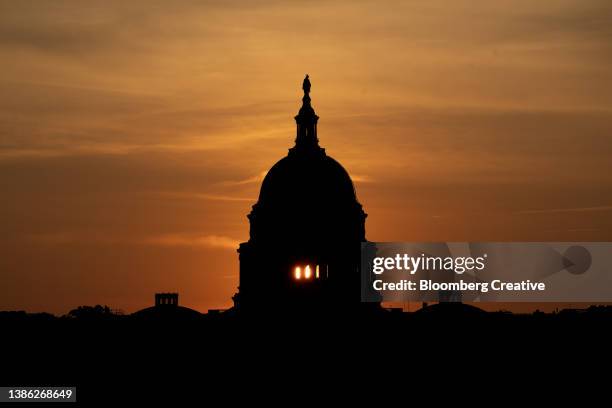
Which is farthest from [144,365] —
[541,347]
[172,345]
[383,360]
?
[541,347]

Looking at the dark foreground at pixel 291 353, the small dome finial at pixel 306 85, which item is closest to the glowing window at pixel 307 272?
the dark foreground at pixel 291 353

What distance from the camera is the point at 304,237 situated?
144750mm

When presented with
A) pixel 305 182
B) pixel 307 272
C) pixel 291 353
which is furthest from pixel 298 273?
pixel 291 353

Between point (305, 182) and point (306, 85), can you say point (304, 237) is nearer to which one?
point (305, 182)

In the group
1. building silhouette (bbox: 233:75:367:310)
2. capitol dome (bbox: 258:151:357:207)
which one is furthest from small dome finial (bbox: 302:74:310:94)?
capitol dome (bbox: 258:151:357:207)

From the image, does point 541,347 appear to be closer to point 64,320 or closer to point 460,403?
point 460,403

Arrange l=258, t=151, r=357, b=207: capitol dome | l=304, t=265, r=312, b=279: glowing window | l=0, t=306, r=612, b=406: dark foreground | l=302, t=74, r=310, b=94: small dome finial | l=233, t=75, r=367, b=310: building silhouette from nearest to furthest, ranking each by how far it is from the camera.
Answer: l=0, t=306, r=612, b=406: dark foreground < l=258, t=151, r=357, b=207: capitol dome < l=233, t=75, r=367, b=310: building silhouette < l=304, t=265, r=312, b=279: glowing window < l=302, t=74, r=310, b=94: small dome finial

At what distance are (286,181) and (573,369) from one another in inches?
1027

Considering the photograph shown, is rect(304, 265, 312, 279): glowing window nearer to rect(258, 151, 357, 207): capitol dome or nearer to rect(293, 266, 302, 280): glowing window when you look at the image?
rect(293, 266, 302, 280): glowing window

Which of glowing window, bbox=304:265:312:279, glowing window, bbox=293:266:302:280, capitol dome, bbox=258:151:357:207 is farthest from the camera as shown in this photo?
glowing window, bbox=293:266:302:280

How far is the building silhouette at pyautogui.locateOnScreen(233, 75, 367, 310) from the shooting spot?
141625 millimetres

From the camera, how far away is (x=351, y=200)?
14088cm

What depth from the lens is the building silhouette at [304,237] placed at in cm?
14162

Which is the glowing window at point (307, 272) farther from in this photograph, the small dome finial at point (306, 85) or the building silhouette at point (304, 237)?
the small dome finial at point (306, 85)
